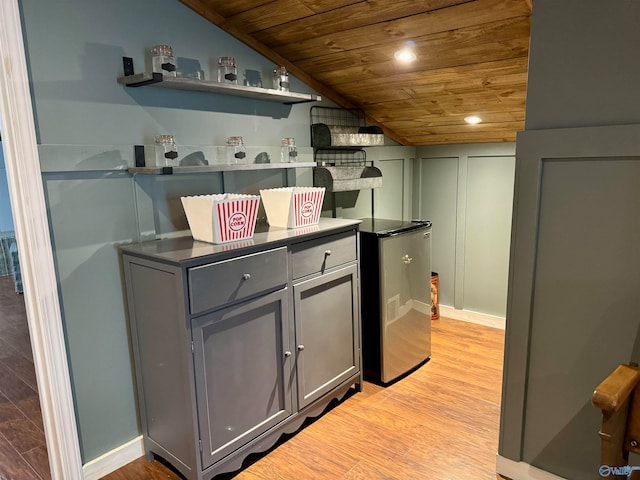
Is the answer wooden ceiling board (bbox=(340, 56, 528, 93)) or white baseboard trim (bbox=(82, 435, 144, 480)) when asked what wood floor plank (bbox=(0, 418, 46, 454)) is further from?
wooden ceiling board (bbox=(340, 56, 528, 93))

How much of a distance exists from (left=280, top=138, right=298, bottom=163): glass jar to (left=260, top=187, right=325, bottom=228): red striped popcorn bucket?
0.88 feet

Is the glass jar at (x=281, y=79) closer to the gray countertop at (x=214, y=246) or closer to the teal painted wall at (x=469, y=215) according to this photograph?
the gray countertop at (x=214, y=246)

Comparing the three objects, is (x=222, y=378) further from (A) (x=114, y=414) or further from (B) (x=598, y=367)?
(B) (x=598, y=367)

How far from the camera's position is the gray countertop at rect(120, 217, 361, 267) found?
66.9 inches

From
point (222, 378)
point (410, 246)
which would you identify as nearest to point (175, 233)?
point (222, 378)

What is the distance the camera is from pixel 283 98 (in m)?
2.42

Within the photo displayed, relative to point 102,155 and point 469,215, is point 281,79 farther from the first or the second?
point 469,215

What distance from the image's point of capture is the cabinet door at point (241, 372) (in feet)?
5.81

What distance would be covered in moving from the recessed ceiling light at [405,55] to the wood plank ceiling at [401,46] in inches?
1.2

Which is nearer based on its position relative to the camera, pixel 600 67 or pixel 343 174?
pixel 600 67

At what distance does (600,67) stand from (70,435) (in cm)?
236

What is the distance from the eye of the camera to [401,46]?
7.23 feet

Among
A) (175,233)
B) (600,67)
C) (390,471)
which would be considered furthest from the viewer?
(175,233)

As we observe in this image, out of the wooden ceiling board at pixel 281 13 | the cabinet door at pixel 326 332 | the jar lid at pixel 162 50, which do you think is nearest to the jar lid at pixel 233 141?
the jar lid at pixel 162 50
